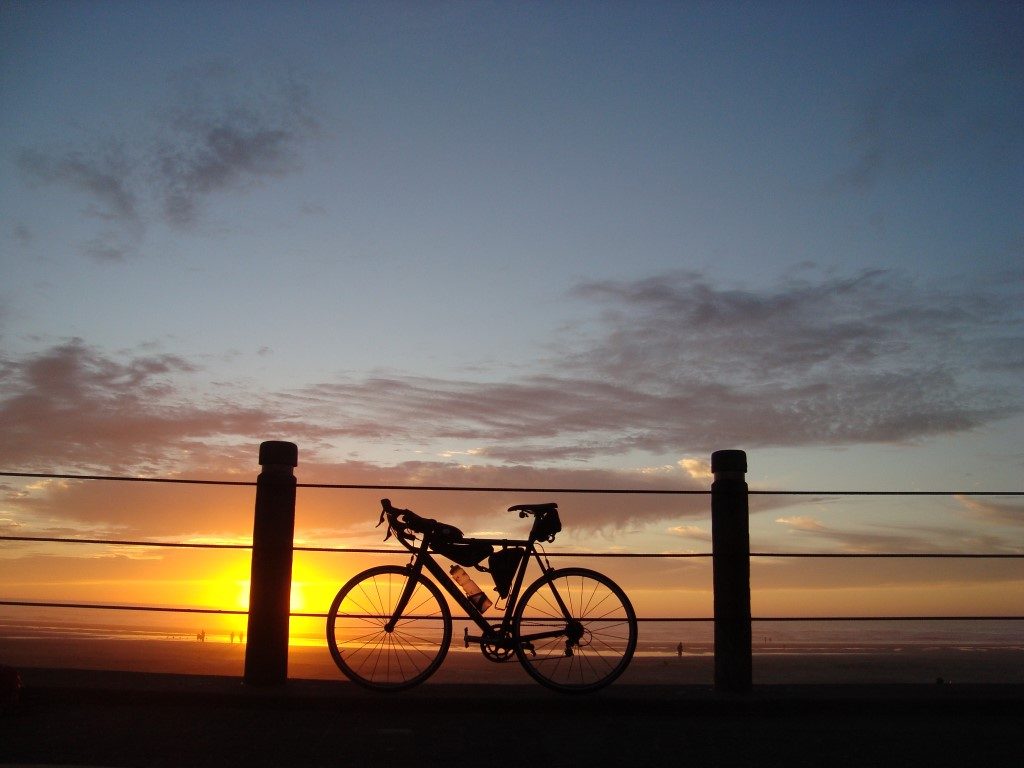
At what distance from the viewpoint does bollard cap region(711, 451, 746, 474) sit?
520cm

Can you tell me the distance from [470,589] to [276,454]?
1279mm

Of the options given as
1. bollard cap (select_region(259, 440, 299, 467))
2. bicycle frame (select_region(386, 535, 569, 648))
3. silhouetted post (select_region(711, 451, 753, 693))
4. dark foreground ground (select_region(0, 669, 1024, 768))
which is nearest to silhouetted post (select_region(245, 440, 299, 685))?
bollard cap (select_region(259, 440, 299, 467))

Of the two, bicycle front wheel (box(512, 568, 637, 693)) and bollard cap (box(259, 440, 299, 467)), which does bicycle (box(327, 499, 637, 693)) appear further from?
bollard cap (box(259, 440, 299, 467))

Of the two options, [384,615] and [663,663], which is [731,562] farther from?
[663,663]

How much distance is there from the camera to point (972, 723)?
404 centimetres

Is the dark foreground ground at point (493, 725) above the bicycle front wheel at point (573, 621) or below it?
below

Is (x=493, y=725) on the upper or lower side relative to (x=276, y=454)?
lower

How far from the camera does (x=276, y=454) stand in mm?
4996

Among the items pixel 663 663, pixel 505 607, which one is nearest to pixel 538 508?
pixel 505 607

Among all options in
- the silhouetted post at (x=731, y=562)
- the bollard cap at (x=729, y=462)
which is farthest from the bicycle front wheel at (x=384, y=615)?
the bollard cap at (x=729, y=462)

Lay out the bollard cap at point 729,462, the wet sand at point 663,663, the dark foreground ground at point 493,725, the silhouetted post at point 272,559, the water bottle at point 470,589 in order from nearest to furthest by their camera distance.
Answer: the dark foreground ground at point 493,725, the silhouetted post at point 272,559, the water bottle at point 470,589, the bollard cap at point 729,462, the wet sand at point 663,663

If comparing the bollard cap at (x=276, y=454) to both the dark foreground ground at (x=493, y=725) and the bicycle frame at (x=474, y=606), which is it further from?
the dark foreground ground at (x=493, y=725)

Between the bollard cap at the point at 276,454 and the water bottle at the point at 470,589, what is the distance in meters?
1.07

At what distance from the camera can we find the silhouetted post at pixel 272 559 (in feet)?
15.7
